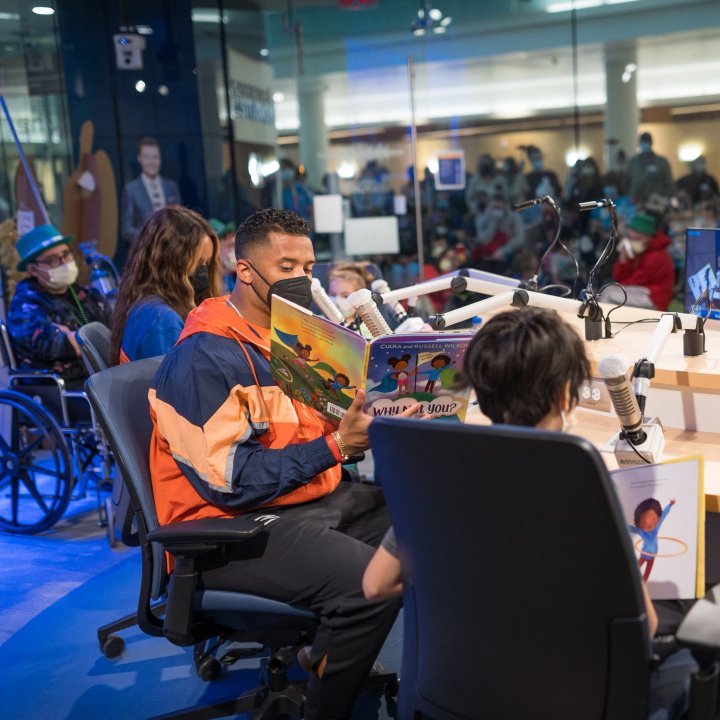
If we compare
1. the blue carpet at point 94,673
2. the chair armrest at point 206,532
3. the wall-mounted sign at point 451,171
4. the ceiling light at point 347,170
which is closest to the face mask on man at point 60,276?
the blue carpet at point 94,673

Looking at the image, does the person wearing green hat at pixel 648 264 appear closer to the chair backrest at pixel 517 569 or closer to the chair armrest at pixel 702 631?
the chair armrest at pixel 702 631

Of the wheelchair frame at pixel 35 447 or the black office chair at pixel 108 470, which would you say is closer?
the black office chair at pixel 108 470

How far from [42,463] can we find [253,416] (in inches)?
126

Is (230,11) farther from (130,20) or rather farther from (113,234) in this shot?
(113,234)

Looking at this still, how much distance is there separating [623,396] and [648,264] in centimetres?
441

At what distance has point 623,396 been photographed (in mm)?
1737

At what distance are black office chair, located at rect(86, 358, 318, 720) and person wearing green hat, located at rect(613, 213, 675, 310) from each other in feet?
13.6

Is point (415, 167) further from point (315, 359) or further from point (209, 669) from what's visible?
point (315, 359)

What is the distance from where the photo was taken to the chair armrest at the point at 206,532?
5.86 ft

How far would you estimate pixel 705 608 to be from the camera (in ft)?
4.41

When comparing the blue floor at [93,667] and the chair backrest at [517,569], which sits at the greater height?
the chair backrest at [517,569]

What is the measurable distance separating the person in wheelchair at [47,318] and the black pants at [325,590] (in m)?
2.45

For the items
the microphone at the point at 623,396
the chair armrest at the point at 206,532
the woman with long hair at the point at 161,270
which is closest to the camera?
the microphone at the point at 623,396

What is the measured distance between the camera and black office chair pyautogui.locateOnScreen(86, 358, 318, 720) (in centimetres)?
184
